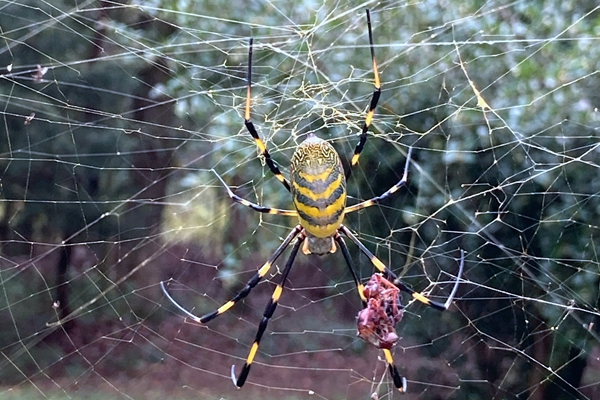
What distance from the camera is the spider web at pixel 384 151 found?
2.78m

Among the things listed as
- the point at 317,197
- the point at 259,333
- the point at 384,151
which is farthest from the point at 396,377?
the point at 384,151

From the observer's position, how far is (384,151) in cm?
317

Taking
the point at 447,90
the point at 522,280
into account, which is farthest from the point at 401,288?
the point at 447,90

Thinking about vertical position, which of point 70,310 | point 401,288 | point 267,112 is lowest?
point 70,310

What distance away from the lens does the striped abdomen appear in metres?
1.89

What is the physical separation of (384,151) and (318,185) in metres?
1.32

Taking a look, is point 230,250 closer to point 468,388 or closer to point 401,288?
point 468,388

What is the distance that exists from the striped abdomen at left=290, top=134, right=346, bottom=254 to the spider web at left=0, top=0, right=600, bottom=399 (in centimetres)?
35

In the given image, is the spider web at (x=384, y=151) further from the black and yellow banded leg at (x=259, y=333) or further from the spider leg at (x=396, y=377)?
the black and yellow banded leg at (x=259, y=333)

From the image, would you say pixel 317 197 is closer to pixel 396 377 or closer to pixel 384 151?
pixel 396 377

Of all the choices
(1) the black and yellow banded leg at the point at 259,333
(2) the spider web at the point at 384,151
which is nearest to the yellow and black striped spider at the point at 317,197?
(1) the black and yellow banded leg at the point at 259,333

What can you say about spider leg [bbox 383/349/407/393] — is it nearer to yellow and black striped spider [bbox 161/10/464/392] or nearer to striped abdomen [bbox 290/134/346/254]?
yellow and black striped spider [bbox 161/10/464/392]

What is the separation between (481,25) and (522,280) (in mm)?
1378

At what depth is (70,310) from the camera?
16.9ft
